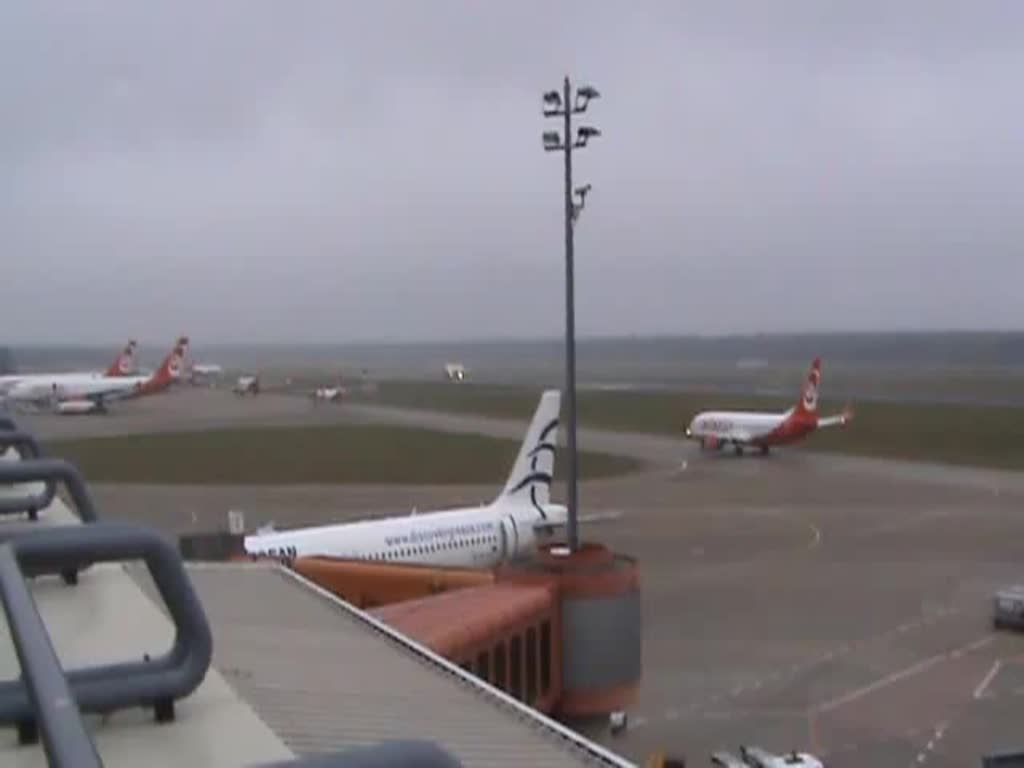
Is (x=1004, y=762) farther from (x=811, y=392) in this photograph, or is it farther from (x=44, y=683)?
(x=811, y=392)

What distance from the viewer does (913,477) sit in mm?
58625

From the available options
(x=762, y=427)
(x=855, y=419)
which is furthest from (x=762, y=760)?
(x=855, y=419)

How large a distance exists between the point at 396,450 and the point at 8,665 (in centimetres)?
6846

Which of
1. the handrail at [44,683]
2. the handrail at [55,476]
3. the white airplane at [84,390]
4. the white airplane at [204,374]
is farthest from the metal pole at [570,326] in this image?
the white airplane at [204,374]

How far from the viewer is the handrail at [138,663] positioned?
13.5 ft

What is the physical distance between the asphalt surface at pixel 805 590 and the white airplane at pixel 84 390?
5612 cm

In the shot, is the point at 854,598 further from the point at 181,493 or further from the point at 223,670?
the point at 181,493

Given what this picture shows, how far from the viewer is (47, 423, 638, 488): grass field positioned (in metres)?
59.7

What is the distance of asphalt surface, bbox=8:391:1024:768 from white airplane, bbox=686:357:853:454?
2.35m

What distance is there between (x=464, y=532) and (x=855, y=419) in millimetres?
68465

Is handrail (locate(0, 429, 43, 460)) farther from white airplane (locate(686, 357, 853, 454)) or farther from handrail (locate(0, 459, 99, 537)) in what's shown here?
white airplane (locate(686, 357, 853, 454))

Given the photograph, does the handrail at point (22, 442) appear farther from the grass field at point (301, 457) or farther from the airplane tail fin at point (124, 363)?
the airplane tail fin at point (124, 363)

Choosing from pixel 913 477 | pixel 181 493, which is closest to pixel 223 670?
pixel 181 493

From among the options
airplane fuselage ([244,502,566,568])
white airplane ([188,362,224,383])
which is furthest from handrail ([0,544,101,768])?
white airplane ([188,362,224,383])
